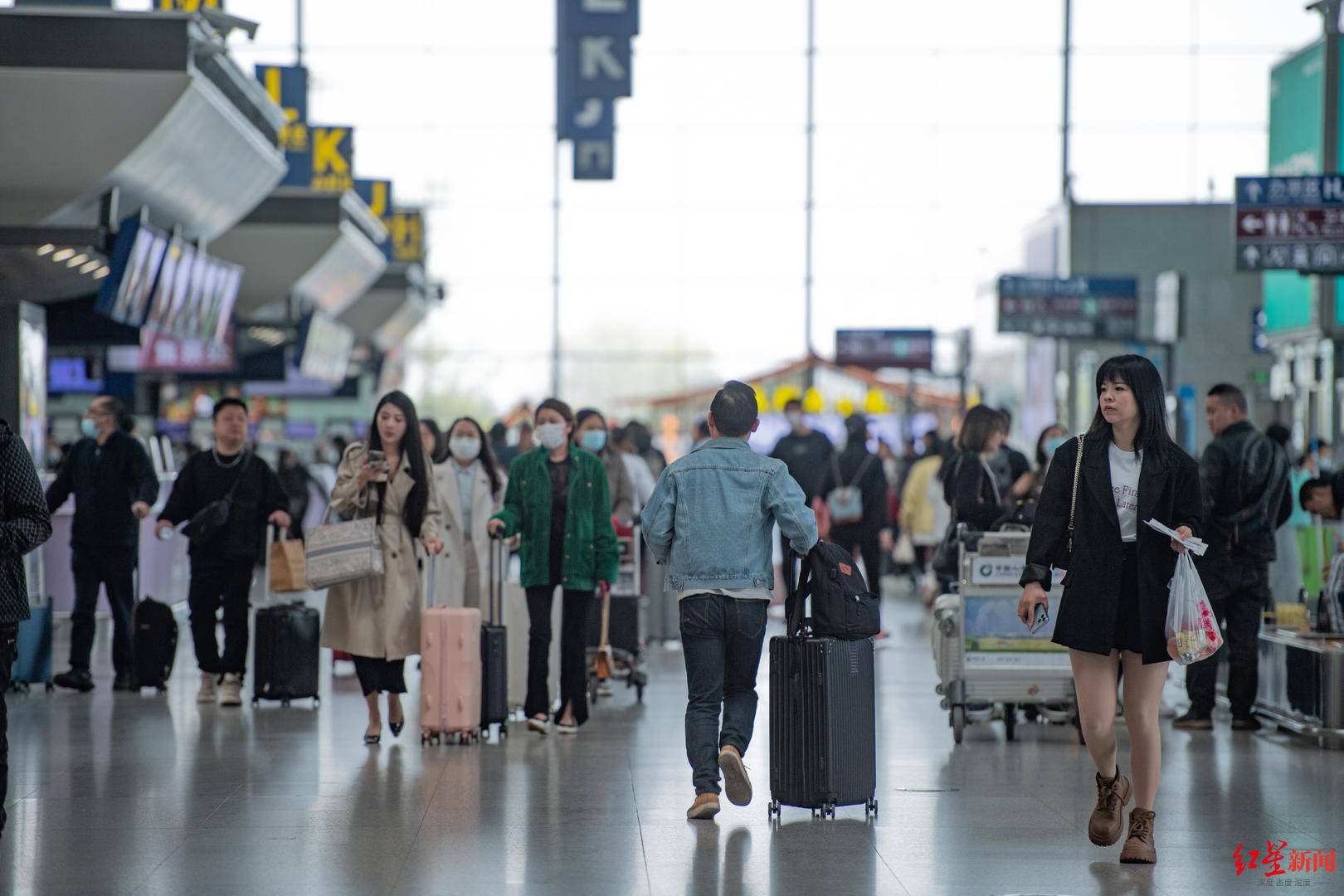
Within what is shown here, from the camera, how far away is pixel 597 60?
17906mm

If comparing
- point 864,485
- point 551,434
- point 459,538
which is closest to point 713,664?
point 551,434

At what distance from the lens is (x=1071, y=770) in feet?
25.9

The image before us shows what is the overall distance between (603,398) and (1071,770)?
2478 cm

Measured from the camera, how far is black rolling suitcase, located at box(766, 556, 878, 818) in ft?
21.4

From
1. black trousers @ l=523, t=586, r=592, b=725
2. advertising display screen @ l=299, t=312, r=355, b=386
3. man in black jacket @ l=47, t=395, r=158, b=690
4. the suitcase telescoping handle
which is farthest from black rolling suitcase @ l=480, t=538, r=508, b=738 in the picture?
advertising display screen @ l=299, t=312, r=355, b=386

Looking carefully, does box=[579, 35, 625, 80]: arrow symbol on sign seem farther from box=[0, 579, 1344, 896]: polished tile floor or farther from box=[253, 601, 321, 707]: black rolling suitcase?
box=[0, 579, 1344, 896]: polished tile floor

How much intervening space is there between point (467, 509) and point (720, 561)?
4030 mm

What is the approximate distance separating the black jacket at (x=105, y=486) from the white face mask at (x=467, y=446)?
201 cm

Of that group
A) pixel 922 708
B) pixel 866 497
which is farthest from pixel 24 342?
pixel 922 708

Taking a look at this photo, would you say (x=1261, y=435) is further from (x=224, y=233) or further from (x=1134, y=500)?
(x=224, y=233)

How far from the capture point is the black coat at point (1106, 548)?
580cm

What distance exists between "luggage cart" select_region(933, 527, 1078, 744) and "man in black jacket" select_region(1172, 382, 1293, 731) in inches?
37.8

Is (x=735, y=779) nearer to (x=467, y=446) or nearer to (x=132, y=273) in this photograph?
(x=467, y=446)

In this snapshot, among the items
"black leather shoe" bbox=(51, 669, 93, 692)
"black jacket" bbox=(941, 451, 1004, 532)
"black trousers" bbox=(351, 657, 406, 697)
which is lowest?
"black leather shoe" bbox=(51, 669, 93, 692)
